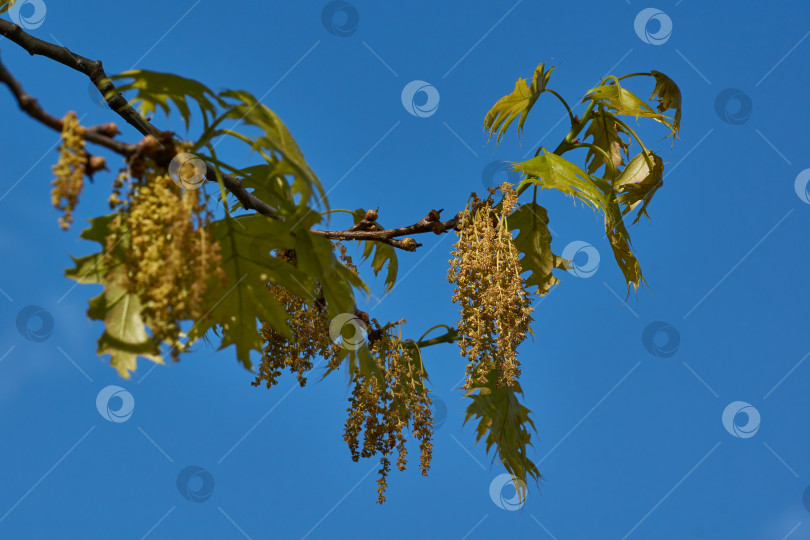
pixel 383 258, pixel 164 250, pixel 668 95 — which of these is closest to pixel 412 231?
pixel 383 258

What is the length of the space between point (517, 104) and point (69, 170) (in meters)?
2.05

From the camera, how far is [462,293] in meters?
2.31

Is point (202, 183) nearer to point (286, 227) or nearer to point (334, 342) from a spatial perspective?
point (286, 227)

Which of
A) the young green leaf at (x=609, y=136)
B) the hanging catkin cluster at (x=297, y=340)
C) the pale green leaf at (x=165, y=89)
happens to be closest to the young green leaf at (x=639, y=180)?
the young green leaf at (x=609, y=136)

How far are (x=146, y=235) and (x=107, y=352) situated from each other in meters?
0.31

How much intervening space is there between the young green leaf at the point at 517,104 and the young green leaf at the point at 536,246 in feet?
1.12

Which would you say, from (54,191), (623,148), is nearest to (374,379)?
(54,191)

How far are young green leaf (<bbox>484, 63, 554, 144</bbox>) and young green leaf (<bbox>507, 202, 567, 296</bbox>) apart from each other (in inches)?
13.4

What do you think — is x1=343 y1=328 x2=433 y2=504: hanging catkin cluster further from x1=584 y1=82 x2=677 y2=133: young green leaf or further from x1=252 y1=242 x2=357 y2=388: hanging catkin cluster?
x1=584 y1=82 x2=677 y2=133: young green leaf

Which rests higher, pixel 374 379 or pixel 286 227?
pixel 286 227

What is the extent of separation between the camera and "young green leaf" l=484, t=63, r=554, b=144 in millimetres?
2893

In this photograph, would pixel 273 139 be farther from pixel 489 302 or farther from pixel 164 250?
pixel 489 302

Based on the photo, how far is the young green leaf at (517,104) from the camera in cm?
289

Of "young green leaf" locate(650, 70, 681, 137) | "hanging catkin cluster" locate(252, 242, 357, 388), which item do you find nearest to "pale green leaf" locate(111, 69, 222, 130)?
"hanging catkin cluster" locate(252, 242, 357, 388)
